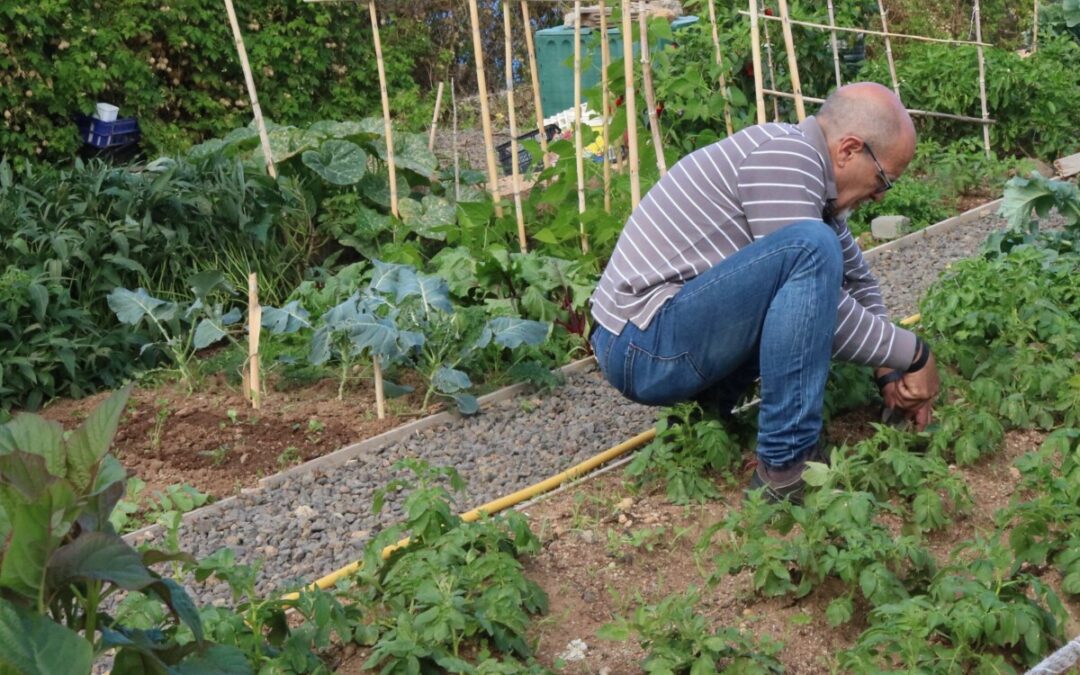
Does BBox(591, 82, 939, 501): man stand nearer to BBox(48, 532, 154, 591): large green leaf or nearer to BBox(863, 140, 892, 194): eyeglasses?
BBox(863, 140, 892, 194): eyeglasses

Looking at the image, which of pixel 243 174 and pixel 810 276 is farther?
pixel 243 174

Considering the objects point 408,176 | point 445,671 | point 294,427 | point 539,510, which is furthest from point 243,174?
point 445,671

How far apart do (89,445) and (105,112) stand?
7.71 m

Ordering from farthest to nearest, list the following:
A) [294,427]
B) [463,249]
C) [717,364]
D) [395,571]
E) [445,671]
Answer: [463,249] → [294,427] → [717,364] → [395,571] → [445,671]

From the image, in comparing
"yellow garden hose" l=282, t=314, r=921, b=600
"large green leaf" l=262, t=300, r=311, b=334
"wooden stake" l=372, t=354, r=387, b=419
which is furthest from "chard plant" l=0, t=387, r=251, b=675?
"large green leaf" l=262, t=300, r=311, b=334

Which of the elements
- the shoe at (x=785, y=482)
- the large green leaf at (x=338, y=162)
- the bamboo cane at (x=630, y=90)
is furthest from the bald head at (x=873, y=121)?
the large green leaf at (x=338, y=162)

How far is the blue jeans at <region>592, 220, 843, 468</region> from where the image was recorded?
3.73m

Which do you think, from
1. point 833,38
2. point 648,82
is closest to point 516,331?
point 648,82

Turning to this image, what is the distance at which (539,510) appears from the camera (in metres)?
4.30

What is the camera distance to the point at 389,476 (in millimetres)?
4805

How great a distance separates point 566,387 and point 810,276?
195 cm

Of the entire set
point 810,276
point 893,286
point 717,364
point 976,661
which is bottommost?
point 893,286

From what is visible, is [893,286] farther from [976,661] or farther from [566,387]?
[976,661]

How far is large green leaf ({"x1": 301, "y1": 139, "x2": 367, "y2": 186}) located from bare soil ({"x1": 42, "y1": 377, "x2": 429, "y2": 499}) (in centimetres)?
170
